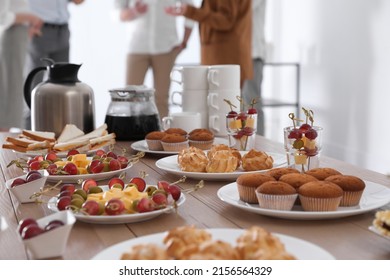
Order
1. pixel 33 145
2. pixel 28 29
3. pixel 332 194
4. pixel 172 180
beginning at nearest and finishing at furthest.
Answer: pixel 332 194
pixel 172 180
pixel 33 145
pixel 28 29

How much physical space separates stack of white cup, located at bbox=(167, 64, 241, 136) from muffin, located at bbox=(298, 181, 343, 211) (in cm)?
104

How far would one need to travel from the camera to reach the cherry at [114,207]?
0.99 m

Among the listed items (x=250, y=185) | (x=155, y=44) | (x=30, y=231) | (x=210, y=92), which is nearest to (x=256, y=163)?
(x=250, y=185)

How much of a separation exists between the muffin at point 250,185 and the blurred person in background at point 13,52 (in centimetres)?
233

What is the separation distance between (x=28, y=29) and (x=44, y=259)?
8.89ft

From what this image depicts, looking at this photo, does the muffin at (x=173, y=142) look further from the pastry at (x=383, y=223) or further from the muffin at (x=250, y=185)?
the pastry at (x=383, y=223)

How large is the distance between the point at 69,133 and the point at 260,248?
44.7 inches

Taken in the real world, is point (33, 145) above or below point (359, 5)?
below

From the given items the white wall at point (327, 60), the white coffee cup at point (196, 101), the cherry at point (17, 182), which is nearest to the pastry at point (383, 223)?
the cherry at point (17, 182)

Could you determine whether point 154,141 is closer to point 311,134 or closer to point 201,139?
point 201,139

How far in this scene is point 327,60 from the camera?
4891 millimetres

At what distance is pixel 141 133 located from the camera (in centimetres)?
196

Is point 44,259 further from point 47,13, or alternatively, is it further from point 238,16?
point 47,13
